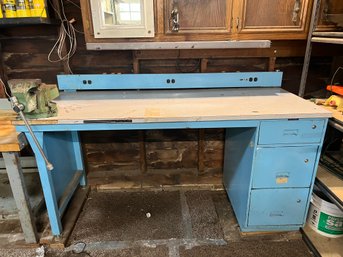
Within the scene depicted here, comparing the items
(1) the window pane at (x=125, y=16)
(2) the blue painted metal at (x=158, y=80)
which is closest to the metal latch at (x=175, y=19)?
(1) the window pane at (x=125, y=16)

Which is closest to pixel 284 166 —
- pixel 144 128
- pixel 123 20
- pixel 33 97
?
pixel 144 128

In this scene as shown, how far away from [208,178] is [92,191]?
1063mm

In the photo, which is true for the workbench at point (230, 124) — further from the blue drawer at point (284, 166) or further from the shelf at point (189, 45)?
the shelf at point (189, 45)

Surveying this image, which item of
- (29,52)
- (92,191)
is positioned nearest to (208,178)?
(92,191)

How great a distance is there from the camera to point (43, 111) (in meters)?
1.32

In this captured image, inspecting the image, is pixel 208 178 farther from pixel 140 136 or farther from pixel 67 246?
pixel 67 246

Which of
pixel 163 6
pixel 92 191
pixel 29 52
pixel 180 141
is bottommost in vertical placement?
pixel 92 191

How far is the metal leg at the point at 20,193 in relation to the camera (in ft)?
4.47

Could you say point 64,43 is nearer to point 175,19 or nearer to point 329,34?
point 175,19

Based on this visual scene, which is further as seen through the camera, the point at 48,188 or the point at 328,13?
the point at 328,13

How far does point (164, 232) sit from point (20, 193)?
3.15ft

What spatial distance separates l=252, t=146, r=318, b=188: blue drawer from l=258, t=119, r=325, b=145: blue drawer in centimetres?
5

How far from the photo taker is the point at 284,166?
1509mm

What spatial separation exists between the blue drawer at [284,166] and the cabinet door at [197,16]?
0.82m
